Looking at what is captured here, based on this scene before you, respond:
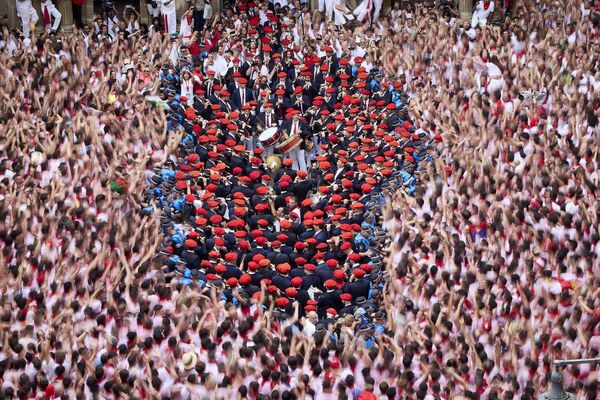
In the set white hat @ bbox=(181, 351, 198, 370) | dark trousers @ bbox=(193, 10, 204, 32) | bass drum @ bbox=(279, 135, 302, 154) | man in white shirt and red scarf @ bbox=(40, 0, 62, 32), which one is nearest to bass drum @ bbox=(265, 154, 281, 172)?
bass drum @ bbox=(279, 135, 302, 154)

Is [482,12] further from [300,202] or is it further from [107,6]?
[107,6]

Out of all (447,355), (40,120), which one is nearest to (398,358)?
(447,355)

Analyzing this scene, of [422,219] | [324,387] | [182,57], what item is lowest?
[324,387]

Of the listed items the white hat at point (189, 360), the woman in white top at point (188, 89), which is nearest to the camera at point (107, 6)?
the woman in white top at point (188, 89)

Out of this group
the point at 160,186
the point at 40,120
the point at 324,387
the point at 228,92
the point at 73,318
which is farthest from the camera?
the point at 228,92

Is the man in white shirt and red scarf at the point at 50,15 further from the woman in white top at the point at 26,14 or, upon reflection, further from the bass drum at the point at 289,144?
the bass drum at the point at 289,144

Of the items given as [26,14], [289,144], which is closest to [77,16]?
[26,14]

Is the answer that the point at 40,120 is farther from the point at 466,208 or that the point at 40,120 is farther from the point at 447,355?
the point at 447,355

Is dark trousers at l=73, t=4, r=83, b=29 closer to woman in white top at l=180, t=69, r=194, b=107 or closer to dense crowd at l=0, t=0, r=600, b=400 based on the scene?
dense crowd at l=0, t=0, r=600, b=400
